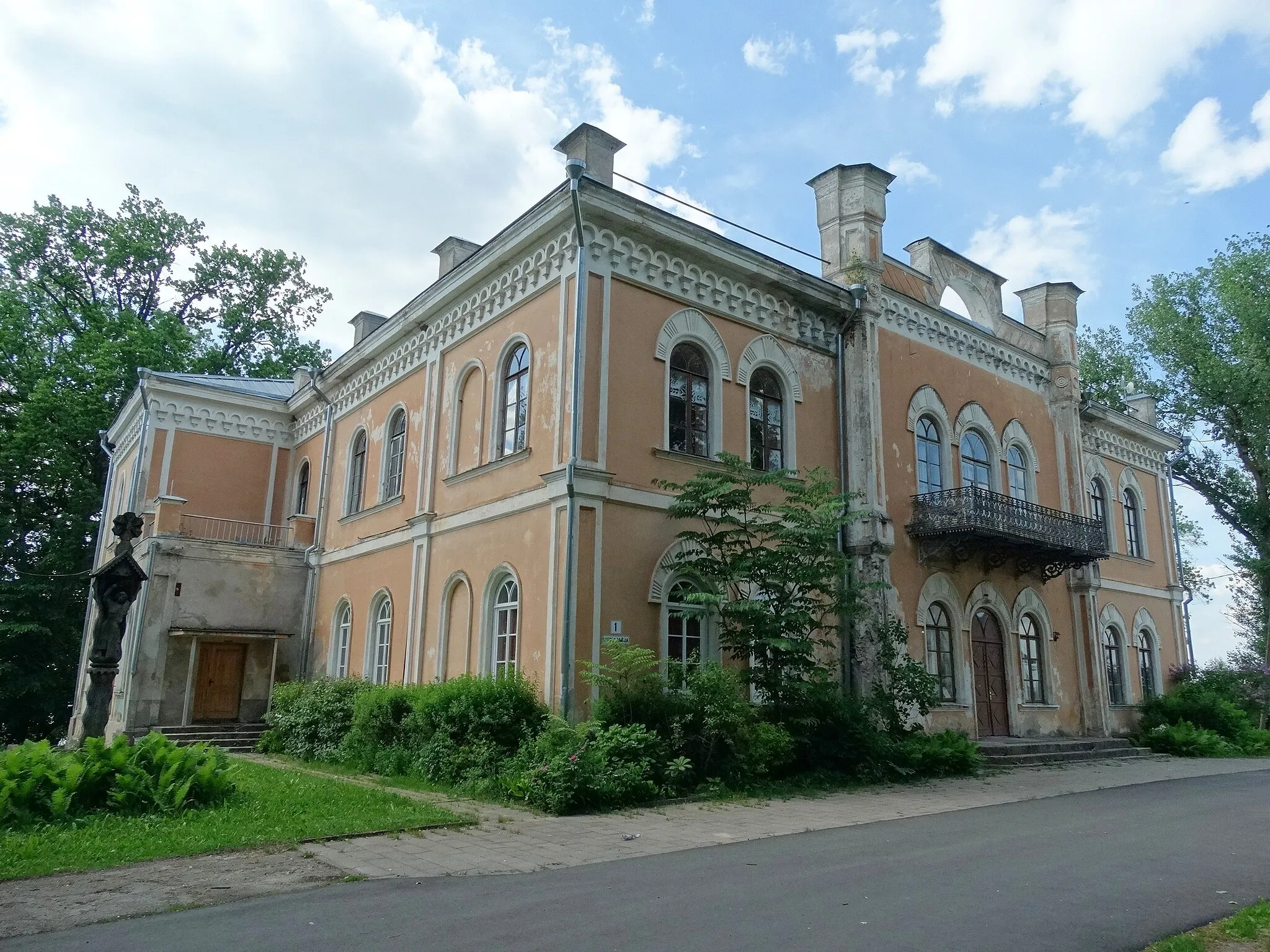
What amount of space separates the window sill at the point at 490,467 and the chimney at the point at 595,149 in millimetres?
4010

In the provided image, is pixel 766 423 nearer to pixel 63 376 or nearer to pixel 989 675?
pixel 989 675

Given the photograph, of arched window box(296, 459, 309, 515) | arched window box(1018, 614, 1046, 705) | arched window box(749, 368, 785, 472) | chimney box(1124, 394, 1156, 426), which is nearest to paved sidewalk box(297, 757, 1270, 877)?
arched window box(1018, 614, 1046, 705)

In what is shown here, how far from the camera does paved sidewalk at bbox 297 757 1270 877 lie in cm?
721

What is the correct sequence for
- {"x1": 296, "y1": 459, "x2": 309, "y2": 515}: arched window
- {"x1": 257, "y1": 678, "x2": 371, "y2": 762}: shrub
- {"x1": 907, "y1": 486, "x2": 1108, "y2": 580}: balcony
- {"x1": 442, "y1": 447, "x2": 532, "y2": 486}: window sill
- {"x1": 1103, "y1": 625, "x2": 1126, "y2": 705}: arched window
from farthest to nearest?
{"x1": 296, "y1": 459, "x2": 309, "y2": 515}: arched window → {"x1": 1103, "y1": 625, "x2": 1126, "y2": 705}: arched window → {"x1": 907, "y1": 486, "x2": 1108, "y2": 580}: balcony → {"x1": 257, "y1": 678, "x2": 371, "y2": 762}: shrub → {"x1": 442, "y1": 447, "x2": 532, "y2": 486}: window sill

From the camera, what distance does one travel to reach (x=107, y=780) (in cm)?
891

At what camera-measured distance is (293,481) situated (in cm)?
2225

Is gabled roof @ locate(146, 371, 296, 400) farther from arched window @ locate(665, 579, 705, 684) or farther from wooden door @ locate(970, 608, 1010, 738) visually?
wooden door @ locate(970, 608, 1010, 738)

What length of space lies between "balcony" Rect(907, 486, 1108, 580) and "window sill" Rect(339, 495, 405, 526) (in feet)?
29.7

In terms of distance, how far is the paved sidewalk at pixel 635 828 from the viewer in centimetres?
721

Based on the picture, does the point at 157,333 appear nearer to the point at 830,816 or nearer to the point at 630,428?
the point at 630,428

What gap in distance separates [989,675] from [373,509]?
38.9 feet

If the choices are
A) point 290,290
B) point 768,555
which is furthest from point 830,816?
point 290,290

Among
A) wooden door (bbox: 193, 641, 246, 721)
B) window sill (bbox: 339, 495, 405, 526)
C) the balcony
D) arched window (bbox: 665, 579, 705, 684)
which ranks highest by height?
window sill (bbox: 339, 495, 405, 526)

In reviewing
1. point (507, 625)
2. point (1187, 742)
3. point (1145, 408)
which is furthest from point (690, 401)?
point (1145, 408)
